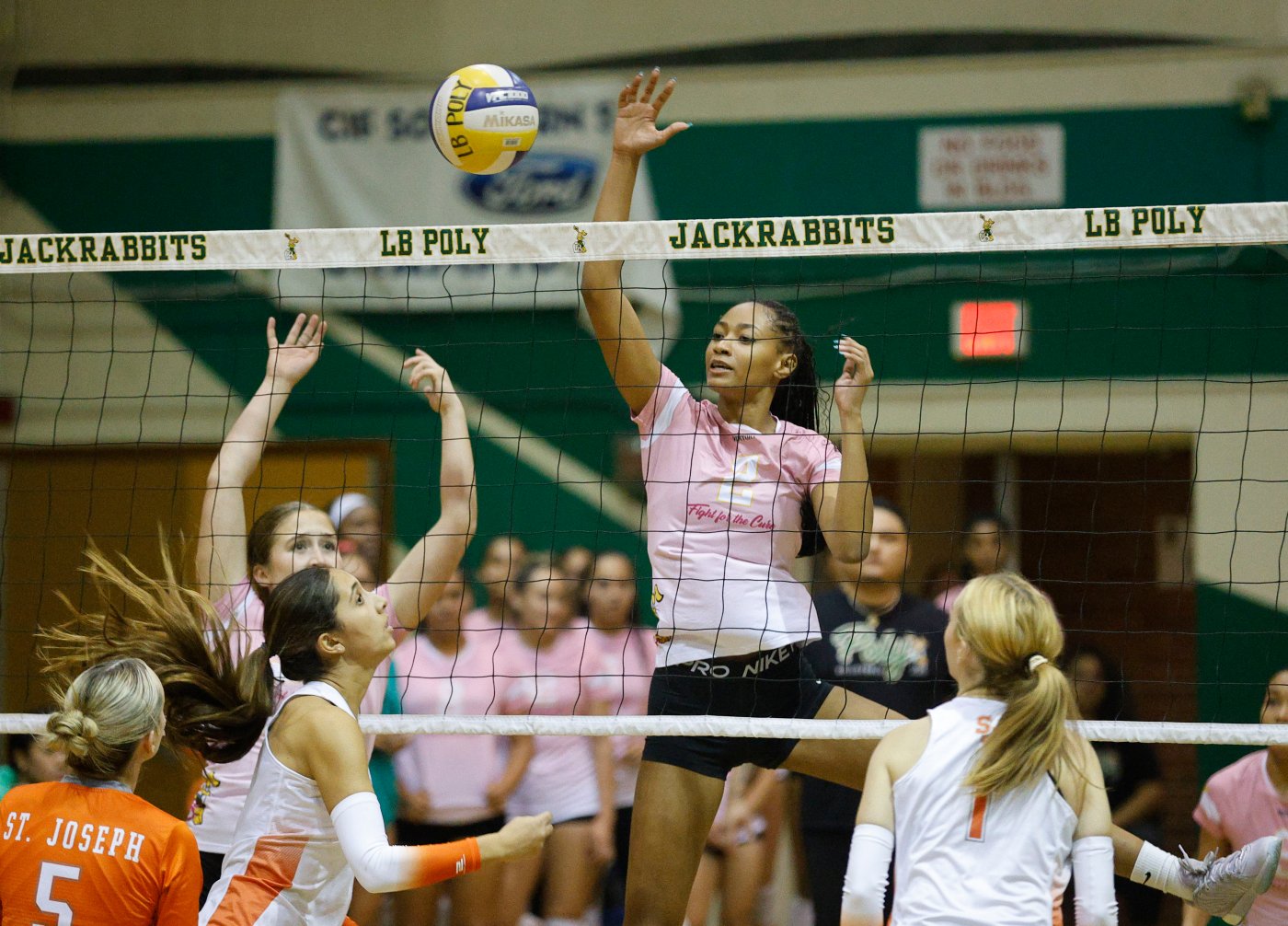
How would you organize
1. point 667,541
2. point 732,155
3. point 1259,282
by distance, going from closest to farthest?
point 667,541 < point 1259,282 < point 732,155

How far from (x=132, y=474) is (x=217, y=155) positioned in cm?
196

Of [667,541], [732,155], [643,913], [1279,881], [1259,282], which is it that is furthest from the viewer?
[732,155]

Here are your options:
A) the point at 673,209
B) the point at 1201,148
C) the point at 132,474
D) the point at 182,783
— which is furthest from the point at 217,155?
the point at 1201,148

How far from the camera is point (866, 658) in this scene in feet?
18.9

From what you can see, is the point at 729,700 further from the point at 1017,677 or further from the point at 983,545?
the point at 983,545

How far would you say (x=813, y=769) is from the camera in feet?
13.7

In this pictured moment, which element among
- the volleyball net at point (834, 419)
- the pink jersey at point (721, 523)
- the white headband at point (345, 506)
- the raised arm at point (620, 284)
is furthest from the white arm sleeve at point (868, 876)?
the volleyball net at point (834, 419)

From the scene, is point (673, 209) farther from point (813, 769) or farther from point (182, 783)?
point (813, 769)

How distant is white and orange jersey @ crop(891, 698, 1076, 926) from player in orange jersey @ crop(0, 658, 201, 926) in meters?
1.51

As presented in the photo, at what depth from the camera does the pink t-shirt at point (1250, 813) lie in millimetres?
4754

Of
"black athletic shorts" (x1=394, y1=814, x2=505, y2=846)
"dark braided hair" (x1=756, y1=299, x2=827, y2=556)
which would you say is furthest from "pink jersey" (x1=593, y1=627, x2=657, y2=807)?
"dark braided hair" (x1=756, y1=299, x2=827, y2=556)

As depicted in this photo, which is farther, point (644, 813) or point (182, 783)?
point (182, 783)

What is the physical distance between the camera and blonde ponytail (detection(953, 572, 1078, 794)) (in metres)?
2.92

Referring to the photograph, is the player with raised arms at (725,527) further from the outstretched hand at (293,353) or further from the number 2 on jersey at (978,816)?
the number 2 on jersey at (978,816)
